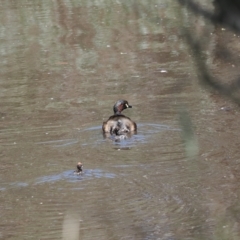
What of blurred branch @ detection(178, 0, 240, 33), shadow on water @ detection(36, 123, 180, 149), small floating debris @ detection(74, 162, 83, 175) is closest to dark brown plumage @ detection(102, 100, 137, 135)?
shadow on water @ detection(36, 123, 180, 149)

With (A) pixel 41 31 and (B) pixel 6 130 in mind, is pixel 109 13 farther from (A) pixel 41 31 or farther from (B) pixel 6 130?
(B) pixel 6 130

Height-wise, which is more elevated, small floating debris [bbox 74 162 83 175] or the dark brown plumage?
small floating debris [bbox 74 162 83 175]

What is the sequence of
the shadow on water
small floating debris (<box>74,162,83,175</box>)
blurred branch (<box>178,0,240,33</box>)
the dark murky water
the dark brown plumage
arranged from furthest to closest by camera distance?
the dark brown plumage, the shadow on water, small floating debris (<box>74,162,83,175</box>), the dark murky water, blurred branch (<box>178,0,240,33</box>)

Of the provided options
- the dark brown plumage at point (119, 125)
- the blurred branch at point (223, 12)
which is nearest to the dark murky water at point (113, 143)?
the dark brown plumage at point (119, 125)

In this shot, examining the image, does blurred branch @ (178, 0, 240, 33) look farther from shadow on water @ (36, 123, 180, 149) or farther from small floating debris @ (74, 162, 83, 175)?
shadow on water @ (36, 123, 180, 149)

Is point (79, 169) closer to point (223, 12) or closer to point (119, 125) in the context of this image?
point (119, 125)

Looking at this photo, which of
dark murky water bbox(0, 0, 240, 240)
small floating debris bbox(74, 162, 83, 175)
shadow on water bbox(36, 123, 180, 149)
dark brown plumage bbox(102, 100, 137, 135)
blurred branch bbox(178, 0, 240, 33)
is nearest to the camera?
blurred branch bbox(178, 0, 240, 33)

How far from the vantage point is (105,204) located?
243 inches

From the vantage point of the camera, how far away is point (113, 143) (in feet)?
26.2

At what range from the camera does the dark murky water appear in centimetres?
581

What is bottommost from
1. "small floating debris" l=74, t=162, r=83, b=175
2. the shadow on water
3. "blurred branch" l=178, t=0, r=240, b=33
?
the shadow on water

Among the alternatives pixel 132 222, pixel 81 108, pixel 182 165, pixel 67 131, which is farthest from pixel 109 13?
pixel 132 222

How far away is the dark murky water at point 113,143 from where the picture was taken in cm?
581

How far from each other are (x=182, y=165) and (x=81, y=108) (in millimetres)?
2499
